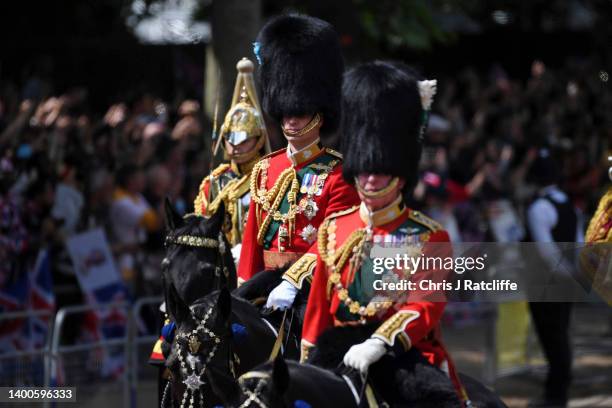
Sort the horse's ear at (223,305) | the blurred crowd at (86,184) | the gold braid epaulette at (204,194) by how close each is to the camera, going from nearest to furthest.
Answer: the horse's ear at (223,305), the gold braid epaulette at (204,194), the blurred crowd at (86,184)

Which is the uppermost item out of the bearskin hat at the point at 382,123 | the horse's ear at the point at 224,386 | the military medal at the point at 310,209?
the bearskin hat at the point at 382,123

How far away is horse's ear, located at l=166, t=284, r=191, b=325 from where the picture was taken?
580 centimetres

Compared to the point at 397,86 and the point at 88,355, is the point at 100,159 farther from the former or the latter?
the point at 397,86

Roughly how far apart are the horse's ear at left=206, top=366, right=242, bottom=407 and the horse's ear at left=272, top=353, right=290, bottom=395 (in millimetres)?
205

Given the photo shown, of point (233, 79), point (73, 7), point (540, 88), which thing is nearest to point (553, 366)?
point (233, 79)

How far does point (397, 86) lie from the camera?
570cm

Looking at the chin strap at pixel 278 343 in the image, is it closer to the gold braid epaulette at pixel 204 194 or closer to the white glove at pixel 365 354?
the white glove at pixel 365 354

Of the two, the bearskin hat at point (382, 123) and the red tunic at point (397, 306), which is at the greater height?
the bearskin hat at point (382, 123)

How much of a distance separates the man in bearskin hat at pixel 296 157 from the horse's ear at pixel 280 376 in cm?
→ 200

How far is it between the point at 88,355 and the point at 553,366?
4.00m

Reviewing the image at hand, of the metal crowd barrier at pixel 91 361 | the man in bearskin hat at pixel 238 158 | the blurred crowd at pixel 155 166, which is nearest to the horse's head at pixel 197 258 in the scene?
the man in bearskin hat at pixel 238 158

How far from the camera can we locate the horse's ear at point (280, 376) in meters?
4.94

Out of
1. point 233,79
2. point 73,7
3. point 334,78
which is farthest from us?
point 73,7

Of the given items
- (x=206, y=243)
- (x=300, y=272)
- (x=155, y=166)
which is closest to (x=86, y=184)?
(x=155, y=166)
